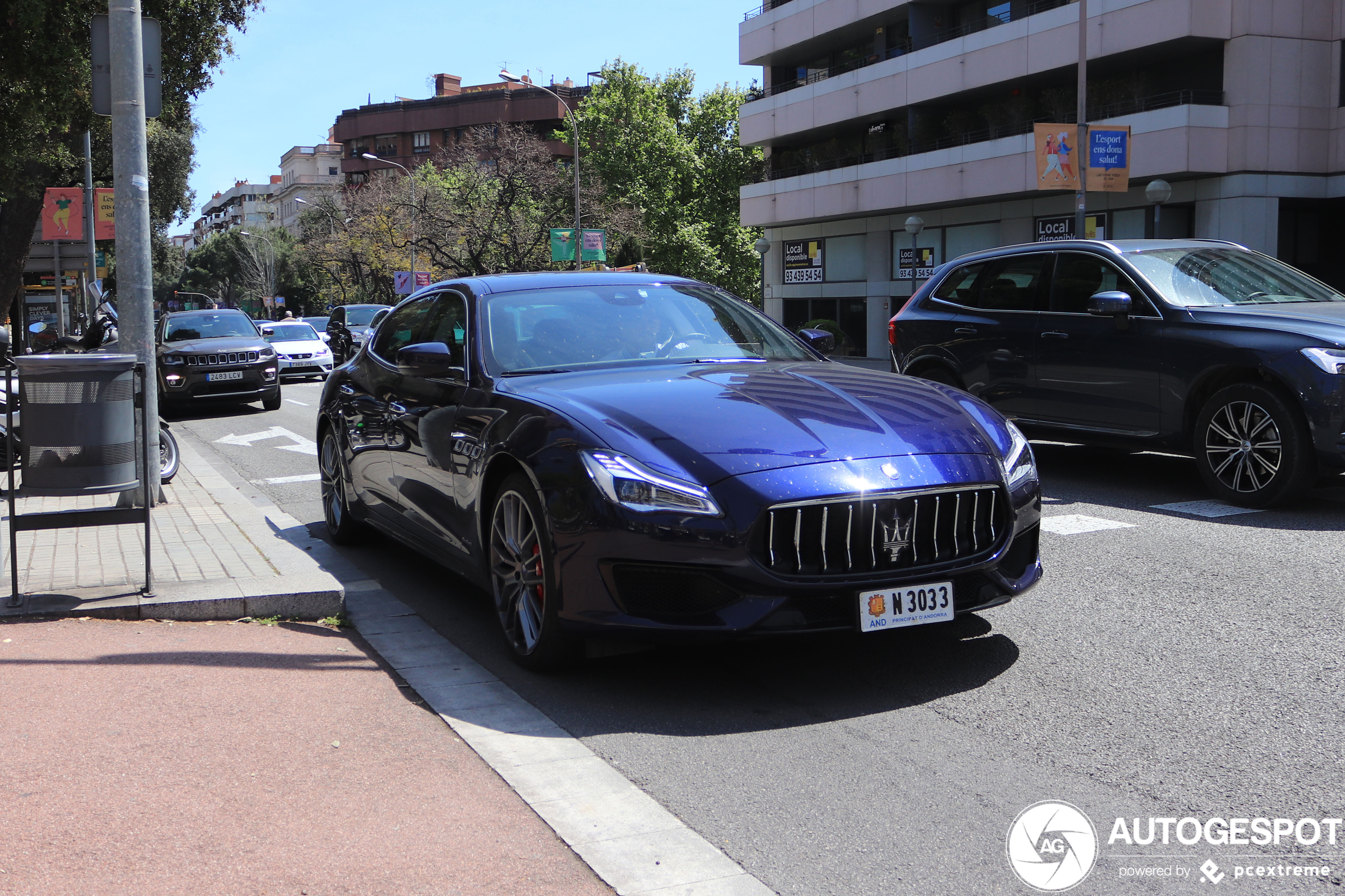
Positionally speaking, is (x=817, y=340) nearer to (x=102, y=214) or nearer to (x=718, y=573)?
(x=718, y=573)

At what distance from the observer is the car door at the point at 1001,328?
385 inches

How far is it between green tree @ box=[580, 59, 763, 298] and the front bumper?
61772mm

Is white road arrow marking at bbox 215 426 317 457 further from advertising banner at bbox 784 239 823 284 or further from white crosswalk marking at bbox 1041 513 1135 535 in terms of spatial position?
advertising banner at bbox 784 239 823 284

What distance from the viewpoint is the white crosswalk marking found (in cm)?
745

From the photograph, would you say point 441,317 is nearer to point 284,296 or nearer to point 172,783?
point 172,783

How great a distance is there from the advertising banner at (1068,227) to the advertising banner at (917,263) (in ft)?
13.0

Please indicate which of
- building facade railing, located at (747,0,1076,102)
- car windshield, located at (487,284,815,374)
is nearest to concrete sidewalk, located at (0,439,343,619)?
car windshield, located at (487,284,815,374)

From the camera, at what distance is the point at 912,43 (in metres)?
39.0

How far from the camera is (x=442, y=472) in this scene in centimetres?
567

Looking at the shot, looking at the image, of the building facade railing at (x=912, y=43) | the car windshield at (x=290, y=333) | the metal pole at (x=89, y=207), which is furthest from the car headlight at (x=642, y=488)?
the building facade railing at (x=912, y=43)

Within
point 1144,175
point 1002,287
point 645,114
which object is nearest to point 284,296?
point 645,114

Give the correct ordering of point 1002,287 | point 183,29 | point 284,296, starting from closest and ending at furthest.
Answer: point 1002,287
point 183,29
point 284,296

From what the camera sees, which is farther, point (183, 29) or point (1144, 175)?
point (1144, 175)

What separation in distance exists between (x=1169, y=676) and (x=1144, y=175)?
27.7 m
